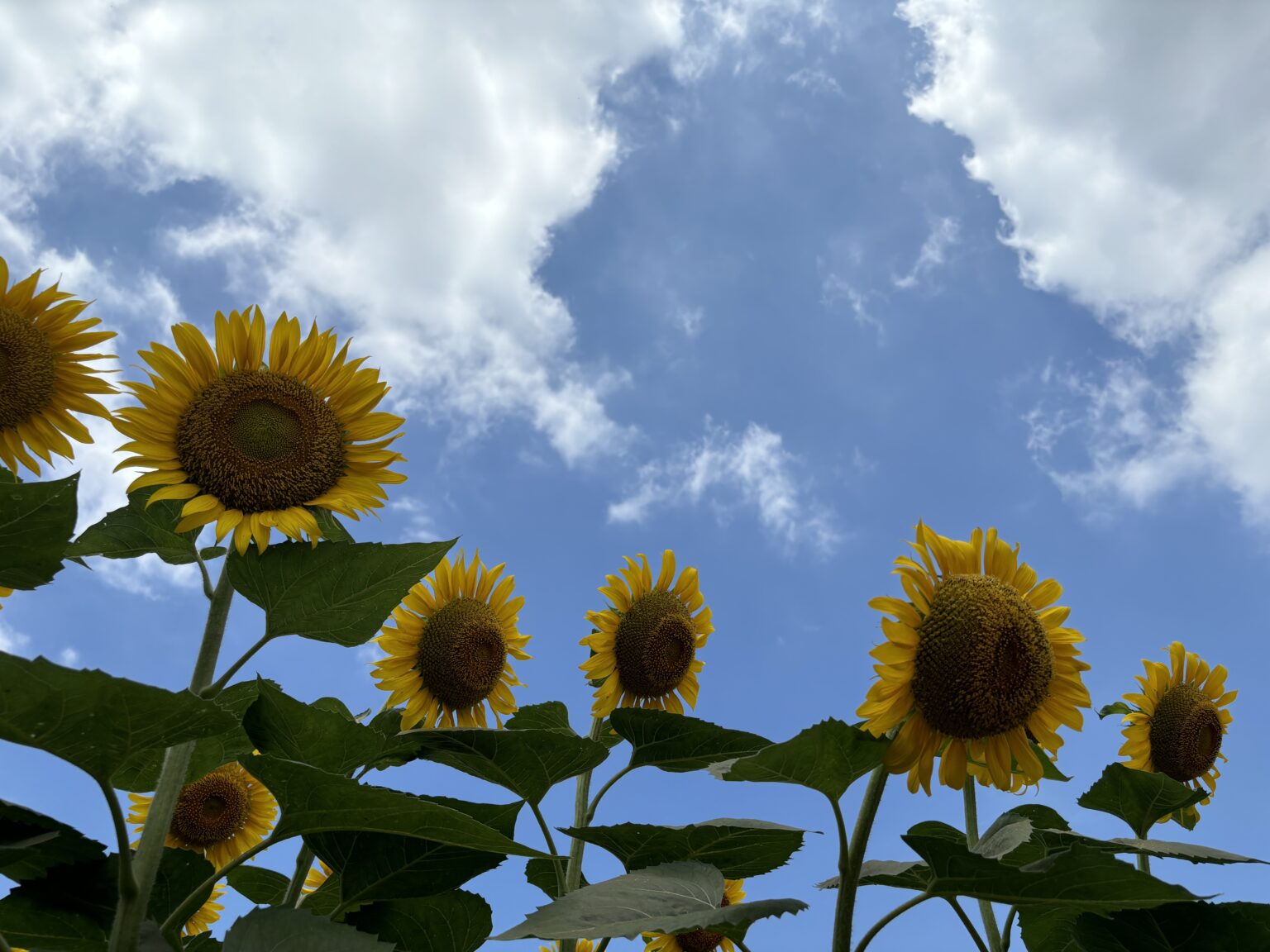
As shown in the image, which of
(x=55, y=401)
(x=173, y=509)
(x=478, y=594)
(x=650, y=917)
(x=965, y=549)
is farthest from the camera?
(x=478, y=594)

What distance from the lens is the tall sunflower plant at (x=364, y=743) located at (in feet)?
7.38

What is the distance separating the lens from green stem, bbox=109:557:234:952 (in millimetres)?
2234

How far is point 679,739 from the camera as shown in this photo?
3.25 meters

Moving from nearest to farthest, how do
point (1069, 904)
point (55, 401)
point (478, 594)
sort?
point (1069, 904), point (55, 401), point (478, 594)

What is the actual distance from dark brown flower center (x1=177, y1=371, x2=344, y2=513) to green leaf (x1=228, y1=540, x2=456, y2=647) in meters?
0.33

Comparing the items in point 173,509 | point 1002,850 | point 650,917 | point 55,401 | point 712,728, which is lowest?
point 650,917

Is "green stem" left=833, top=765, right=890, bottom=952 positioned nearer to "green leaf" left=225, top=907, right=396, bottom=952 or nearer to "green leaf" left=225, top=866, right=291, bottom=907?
"green leaf" left=225, top=907, right=396, bottom=952

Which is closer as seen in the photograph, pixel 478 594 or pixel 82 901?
pixel 82 901

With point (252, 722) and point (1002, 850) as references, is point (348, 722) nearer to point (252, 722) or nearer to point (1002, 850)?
point (252, 722)

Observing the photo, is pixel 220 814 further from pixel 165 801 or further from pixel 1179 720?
pixel 1179 720

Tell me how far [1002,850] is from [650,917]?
2.73ft

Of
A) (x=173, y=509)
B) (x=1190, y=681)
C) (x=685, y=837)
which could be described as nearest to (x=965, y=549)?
(x=685, y=837)

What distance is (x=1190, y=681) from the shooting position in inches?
217

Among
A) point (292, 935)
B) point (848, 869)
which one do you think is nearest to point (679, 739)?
point (848, 869)
